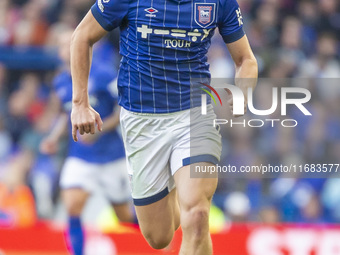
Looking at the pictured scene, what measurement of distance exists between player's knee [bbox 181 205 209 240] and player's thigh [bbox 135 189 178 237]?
0.62 m

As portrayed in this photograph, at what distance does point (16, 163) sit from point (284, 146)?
350 cm

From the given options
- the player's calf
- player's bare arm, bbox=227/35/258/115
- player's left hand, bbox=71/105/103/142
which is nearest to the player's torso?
player's bare arm, bbox=227/35/258/115

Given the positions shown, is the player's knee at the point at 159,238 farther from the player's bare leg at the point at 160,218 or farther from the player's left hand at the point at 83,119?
the player's left hand at the point at 83,119

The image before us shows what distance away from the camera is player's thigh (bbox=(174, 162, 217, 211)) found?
4.23 m

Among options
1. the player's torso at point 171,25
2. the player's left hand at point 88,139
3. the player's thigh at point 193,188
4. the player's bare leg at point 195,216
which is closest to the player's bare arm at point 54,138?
the player's left hand at point 88,139

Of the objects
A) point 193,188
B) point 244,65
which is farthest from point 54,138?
point 193,188

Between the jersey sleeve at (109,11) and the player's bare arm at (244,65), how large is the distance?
2.50ft

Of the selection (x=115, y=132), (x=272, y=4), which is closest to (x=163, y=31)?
(x=115, y=132)

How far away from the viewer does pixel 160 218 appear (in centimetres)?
488

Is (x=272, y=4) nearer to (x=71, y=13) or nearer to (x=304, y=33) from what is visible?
(x=304, y=33)

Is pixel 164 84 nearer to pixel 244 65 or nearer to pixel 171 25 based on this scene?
pixel 171 25

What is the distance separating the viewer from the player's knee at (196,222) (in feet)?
13.8

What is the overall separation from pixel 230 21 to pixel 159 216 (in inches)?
55.5

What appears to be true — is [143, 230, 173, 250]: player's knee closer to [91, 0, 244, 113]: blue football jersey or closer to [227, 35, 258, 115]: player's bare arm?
[91, 0, 244, 113]: blue football jersey
